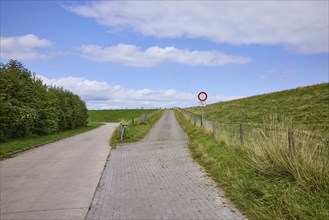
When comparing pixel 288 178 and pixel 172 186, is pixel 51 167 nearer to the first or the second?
pixel 172 186

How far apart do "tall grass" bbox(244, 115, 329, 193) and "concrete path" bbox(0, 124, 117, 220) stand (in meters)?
4.09

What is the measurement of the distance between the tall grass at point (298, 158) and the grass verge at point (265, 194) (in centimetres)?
16

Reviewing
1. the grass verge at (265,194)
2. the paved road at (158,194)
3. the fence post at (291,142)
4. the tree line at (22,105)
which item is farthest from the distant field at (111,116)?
the fence post at (291,142)

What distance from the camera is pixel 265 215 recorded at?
595 cm

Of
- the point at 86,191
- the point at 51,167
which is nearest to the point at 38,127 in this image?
the point at 51,167

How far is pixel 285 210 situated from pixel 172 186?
134 inches

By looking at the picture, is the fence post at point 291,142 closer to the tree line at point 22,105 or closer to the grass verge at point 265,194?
the grass verge at point 265,194

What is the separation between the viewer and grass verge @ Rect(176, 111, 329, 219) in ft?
18.8

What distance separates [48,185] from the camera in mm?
9453

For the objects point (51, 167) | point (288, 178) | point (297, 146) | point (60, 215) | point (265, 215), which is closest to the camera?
point (265, 215)

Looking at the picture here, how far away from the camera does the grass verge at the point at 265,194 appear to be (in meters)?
5.74

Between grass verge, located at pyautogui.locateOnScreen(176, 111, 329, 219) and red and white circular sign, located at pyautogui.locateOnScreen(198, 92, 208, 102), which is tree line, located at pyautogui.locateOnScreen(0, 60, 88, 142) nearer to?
red and white circular sign, located at pyautogui.locateOnScreen(198, 92, 208, 102)


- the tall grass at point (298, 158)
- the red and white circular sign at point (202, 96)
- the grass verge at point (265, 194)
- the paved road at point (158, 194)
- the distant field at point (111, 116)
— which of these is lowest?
the paved road at point (158, 194)

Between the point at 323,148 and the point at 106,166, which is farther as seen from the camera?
the point at 106,166
